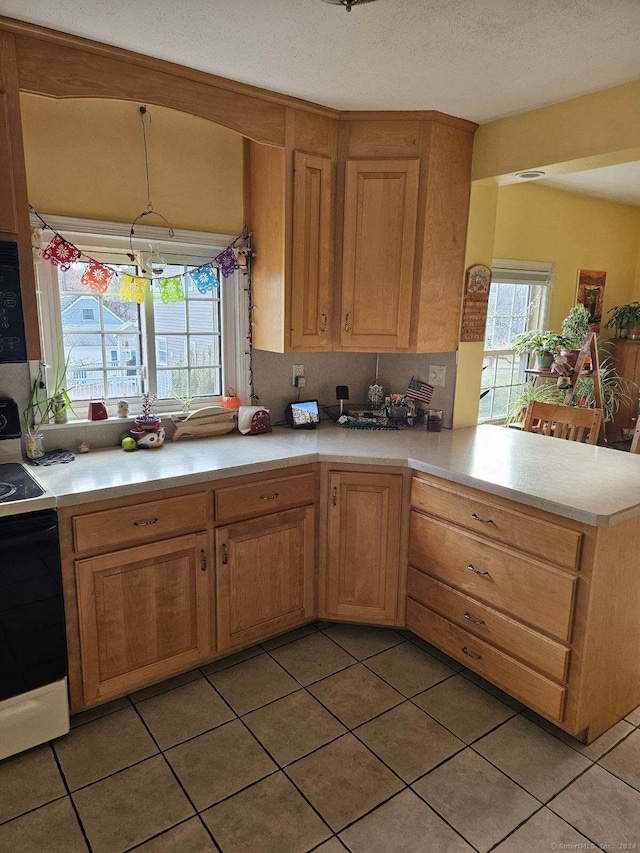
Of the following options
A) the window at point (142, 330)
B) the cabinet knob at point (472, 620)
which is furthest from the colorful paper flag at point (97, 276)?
the cabinet knob at point (472, 620)

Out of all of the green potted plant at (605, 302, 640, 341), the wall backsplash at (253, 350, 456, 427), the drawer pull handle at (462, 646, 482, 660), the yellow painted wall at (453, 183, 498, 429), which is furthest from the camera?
the green potted plant at (605, 302, 640, 341)

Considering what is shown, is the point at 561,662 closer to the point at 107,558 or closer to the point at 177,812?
the point at 177,812

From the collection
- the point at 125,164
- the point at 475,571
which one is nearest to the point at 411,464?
the point at 475,571

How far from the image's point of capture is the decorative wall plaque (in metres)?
2.89

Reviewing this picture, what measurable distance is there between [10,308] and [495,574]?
6.68 feet

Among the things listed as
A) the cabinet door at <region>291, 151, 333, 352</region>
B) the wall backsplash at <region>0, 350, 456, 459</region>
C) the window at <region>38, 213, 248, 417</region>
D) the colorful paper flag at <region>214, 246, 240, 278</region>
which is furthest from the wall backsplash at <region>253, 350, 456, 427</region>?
the colorful paper flag at <region>214, 246, 240, 278</region>

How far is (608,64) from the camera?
2.00 metres

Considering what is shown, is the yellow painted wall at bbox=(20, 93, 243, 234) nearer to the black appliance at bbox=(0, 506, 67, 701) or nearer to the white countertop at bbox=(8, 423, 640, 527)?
the white countertop at bbox=(8, 423, 640, 527)

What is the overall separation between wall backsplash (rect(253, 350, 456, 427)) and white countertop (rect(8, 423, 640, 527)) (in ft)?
0.69

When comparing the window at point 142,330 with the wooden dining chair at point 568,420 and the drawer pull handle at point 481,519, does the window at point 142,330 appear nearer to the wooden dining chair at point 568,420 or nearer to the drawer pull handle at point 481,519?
the drawer pull handle at point 481,519

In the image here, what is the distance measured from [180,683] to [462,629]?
3.90 feet

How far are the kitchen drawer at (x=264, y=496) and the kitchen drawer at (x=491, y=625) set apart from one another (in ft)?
1.98

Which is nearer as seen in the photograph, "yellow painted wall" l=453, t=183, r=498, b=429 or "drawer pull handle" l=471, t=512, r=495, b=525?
"drawer pull handle" l=471, t=512, r=495, b=525

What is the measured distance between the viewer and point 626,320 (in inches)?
187
